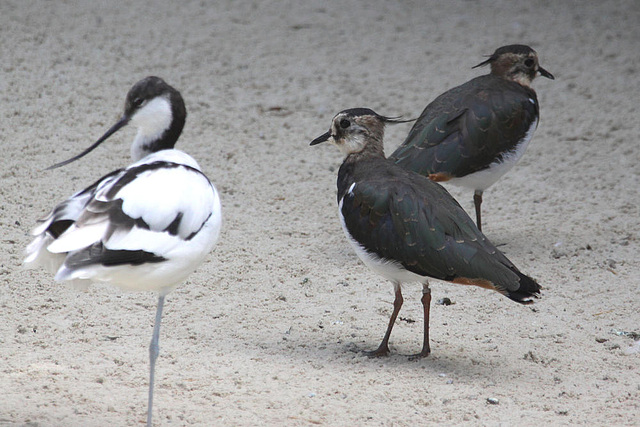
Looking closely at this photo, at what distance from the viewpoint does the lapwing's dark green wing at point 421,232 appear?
470 centimetres

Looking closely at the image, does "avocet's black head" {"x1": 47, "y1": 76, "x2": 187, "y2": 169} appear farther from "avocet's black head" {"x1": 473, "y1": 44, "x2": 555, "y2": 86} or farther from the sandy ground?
"avocet's black head" {"x1": 473, "y1": 44, "x2": 555, "y2": 86}

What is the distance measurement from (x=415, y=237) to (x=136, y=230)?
158 cm

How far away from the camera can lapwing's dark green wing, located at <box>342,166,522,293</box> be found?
470 cm

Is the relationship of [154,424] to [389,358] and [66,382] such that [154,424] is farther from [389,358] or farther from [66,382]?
[389,358]

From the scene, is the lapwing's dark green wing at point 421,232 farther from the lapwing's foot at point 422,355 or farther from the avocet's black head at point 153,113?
the avocet's black head at point 153,113

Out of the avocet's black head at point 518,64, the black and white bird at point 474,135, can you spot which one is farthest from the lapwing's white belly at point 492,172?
the avocet's black head at point 518,64

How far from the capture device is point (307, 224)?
22.3 feet

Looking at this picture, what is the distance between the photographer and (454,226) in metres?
4.87

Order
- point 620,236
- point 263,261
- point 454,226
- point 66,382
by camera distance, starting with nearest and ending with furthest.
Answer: point 66,382, point 454,226, point 263,261, point 620,236

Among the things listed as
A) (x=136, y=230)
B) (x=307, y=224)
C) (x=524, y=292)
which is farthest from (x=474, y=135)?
(x=136, y=230)

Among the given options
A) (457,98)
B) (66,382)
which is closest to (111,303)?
(66,382)

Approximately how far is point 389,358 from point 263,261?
4.86ft

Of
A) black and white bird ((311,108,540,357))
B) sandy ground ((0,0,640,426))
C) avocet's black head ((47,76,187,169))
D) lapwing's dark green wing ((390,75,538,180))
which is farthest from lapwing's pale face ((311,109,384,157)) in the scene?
avocet's black head ((47,76,187,169))

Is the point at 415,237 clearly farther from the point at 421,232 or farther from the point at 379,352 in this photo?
the point at 379,352
